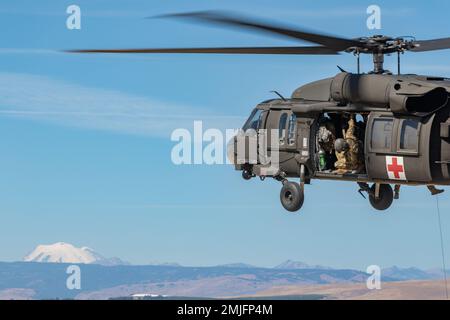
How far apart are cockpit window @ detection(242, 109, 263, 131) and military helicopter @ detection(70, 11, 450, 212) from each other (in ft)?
1.07

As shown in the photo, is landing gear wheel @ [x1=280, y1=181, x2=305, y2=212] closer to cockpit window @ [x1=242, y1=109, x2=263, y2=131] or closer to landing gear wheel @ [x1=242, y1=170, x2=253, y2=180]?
landing gear wheel @ [x1=242, y1=170, x2=253, y2=180]

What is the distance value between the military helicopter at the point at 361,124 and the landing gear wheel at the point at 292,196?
28 millimetres

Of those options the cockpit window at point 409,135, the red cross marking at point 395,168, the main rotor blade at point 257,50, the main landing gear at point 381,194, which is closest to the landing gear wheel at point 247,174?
the main landing gear at point 381,194

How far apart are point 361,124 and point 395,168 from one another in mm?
2147

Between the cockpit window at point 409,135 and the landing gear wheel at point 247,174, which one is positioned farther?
the landing gear wheel at point 247,174

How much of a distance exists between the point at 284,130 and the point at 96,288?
137 meters

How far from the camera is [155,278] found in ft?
414

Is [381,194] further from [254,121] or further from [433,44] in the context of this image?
[433,44]

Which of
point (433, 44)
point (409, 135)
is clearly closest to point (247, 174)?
point (409, 135)

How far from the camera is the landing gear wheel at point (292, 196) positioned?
28.7 metres

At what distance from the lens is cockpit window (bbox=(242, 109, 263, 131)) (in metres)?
30.8

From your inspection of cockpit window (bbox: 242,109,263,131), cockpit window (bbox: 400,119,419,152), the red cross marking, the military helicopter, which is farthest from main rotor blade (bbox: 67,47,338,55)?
cockpit window (bbox: 242,109,263,131)

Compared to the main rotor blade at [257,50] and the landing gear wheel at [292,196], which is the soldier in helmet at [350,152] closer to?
the landing gear wheel at [292,196]
